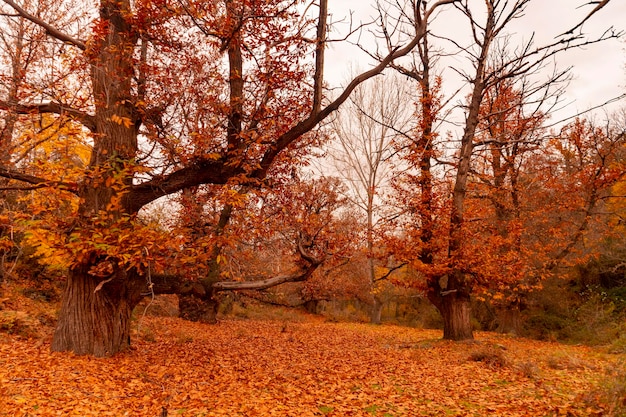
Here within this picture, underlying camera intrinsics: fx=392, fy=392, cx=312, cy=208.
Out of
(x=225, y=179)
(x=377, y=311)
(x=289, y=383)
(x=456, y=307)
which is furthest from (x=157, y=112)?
(x=377, y=311)

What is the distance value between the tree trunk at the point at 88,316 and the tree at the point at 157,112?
18mm

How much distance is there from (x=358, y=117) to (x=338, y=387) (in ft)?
62.8

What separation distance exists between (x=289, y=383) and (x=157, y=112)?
5.55 meters

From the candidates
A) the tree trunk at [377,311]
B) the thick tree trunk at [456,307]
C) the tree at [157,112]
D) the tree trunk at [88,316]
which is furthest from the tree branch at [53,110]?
the tree trunk at [377,311]

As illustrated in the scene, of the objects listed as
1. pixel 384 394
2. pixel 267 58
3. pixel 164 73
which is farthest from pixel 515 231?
pixel 164 73

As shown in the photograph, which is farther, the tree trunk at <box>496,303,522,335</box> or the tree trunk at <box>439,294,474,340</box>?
the tree trunk at <box>496,303,522,335</box>

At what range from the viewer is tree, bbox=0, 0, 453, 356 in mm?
6719

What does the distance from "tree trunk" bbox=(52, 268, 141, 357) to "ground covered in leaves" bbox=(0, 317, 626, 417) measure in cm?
29

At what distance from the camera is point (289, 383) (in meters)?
6.89

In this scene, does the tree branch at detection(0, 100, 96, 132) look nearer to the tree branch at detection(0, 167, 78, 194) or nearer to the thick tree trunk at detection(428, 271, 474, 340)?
the tree branch at detection(0, 167, 78, 194)

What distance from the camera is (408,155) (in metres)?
13.1

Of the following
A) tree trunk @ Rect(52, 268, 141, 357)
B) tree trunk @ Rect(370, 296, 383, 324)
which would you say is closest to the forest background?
tree trunk @ Rect(52, 268, 141, 357)

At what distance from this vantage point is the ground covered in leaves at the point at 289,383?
5.03m

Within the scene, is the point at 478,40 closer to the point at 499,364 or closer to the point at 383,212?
the point at 383,212
